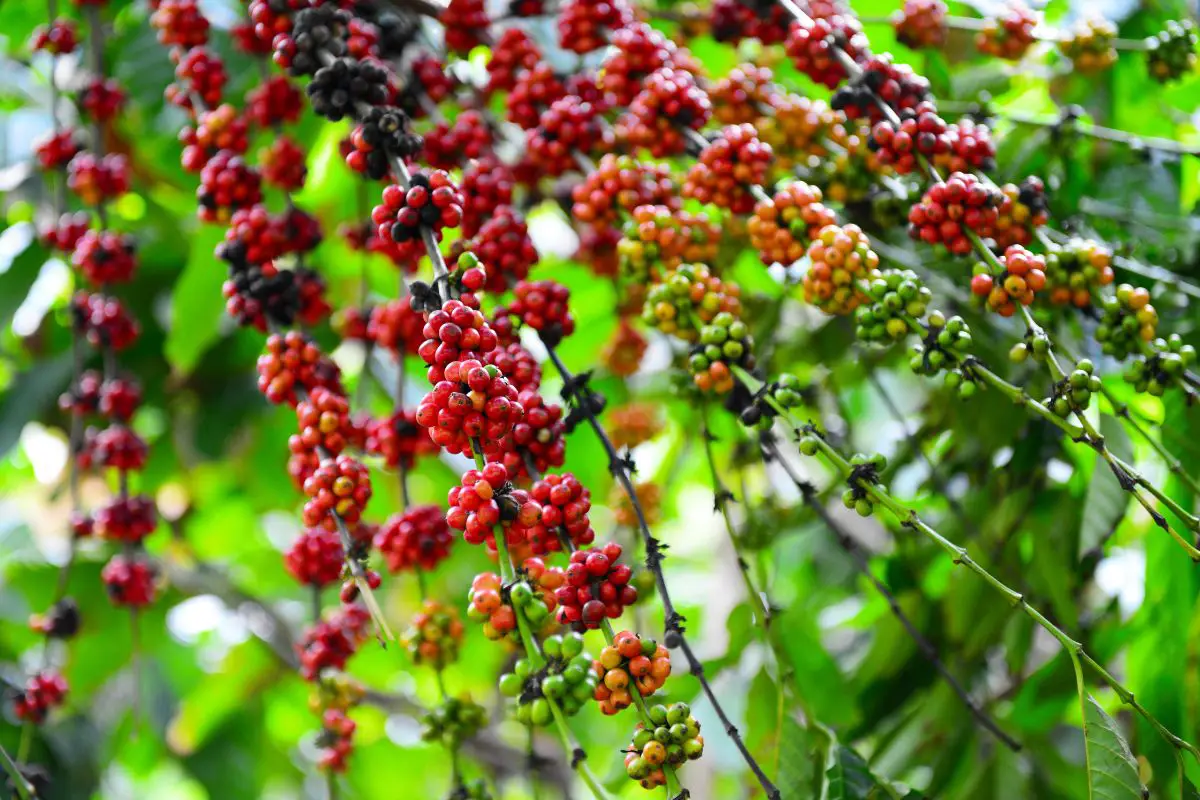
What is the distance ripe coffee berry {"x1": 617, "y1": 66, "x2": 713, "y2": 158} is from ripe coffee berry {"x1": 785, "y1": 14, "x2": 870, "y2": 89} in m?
0.10

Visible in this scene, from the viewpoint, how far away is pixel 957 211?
Result: 0.83 metres

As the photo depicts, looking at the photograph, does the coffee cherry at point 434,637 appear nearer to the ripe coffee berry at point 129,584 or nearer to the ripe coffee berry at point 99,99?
the ripe coffee berry at point 129,584

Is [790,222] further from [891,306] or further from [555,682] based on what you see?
[555,682]

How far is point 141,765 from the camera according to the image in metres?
2.06

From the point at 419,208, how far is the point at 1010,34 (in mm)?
805

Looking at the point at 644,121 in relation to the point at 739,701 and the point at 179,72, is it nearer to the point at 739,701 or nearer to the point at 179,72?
the point at 179,72

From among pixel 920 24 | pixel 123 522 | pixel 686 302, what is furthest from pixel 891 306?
pixel 123 522

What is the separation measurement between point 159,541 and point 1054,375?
1.86 meters

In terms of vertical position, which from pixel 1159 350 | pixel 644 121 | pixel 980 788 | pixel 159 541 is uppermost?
pixel 644 121

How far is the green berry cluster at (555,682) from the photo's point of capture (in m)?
0.63

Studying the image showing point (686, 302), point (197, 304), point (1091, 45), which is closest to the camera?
point (686, 302)

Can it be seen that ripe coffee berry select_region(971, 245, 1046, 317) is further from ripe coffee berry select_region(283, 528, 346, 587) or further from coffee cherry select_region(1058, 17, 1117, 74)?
ripe coffee berry select_region(283, 528, 346, 587)

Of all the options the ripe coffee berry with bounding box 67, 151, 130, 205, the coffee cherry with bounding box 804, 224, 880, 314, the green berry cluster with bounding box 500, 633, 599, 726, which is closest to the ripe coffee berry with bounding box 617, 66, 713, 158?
the coffee cherry with bounding box 804, 224, 880, 314

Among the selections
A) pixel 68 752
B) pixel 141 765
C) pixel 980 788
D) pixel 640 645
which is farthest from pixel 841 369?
pixel 141 765
